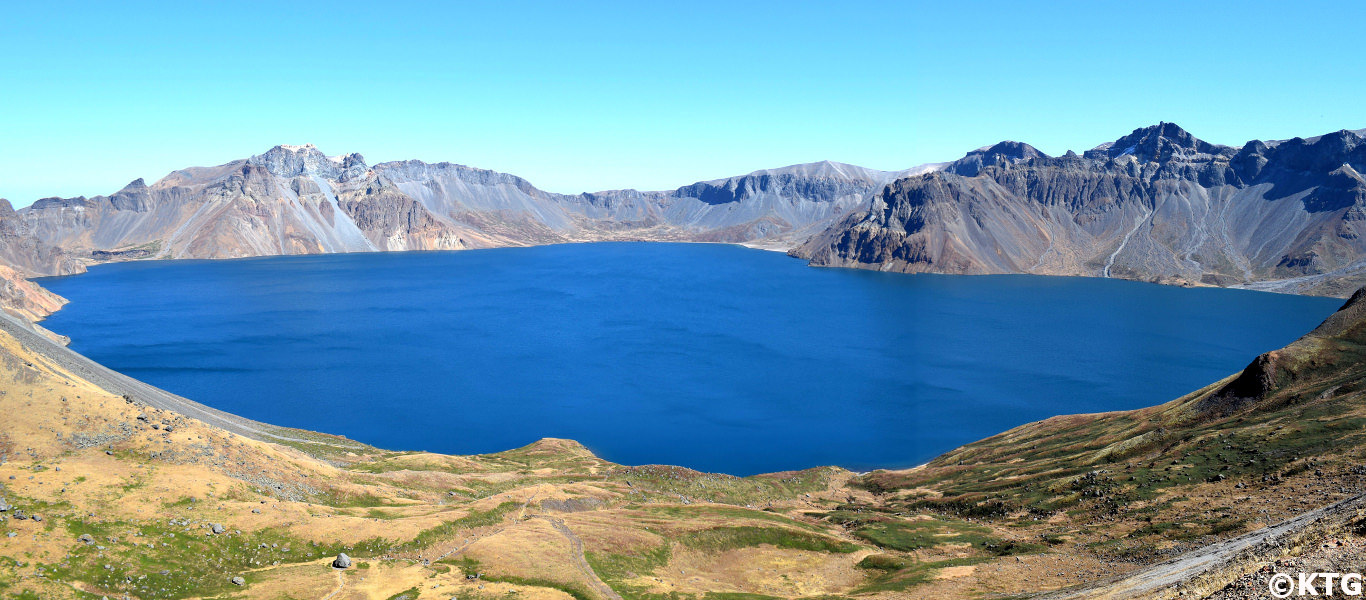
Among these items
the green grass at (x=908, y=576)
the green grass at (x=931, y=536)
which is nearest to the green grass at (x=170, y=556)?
the green grass at (x=908, y=576)

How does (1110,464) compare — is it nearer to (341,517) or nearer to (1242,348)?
(341,517)

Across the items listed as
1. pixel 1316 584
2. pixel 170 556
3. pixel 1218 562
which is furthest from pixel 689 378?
pixel 1316 584

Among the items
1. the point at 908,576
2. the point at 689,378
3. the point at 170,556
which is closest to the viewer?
the point at 170,556

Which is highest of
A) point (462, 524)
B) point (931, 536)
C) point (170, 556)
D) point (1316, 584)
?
point (1316, 584)

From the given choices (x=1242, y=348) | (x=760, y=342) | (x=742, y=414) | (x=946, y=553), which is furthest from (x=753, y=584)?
(x=1242, y=348)

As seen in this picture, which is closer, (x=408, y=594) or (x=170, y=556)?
(x=408, y=594)

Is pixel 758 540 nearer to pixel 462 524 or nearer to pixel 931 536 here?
pixel 931 536

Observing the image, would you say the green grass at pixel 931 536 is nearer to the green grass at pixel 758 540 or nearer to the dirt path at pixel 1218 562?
the green grass at pixel 758 540

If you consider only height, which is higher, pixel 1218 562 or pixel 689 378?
pixel 1218 562
